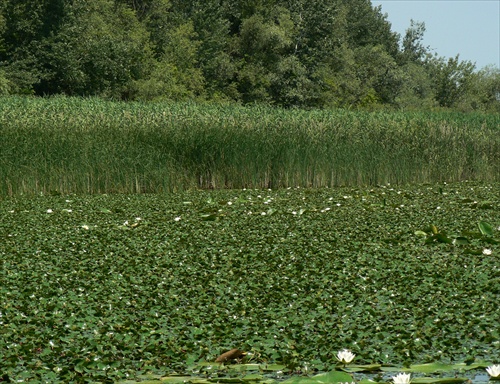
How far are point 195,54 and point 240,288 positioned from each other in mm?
36378

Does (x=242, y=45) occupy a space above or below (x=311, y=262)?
above

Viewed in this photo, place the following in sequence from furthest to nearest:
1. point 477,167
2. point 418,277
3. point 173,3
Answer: point 173,3 → point 477,167 → point 418,277

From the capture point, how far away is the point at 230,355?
3.84 m

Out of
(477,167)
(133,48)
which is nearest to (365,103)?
(133,48)

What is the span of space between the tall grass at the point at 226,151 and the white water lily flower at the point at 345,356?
10310 mm

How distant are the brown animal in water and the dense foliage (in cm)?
8

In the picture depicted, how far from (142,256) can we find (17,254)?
1.11 metres

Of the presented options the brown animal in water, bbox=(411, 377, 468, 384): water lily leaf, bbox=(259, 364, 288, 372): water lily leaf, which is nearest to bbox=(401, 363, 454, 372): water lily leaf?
bbox=(411, 377, 468, 384): water lily leaf

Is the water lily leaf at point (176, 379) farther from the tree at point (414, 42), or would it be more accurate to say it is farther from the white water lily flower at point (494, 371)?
the tree at point (414, 42)

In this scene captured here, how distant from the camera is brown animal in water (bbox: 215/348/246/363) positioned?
383 centimetres

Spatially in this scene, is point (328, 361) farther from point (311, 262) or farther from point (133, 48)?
point (133, 48)

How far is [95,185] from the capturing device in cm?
1380

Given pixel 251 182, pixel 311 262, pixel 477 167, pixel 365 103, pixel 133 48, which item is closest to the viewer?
pixel 311 262

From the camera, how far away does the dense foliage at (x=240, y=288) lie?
398 centimetres
